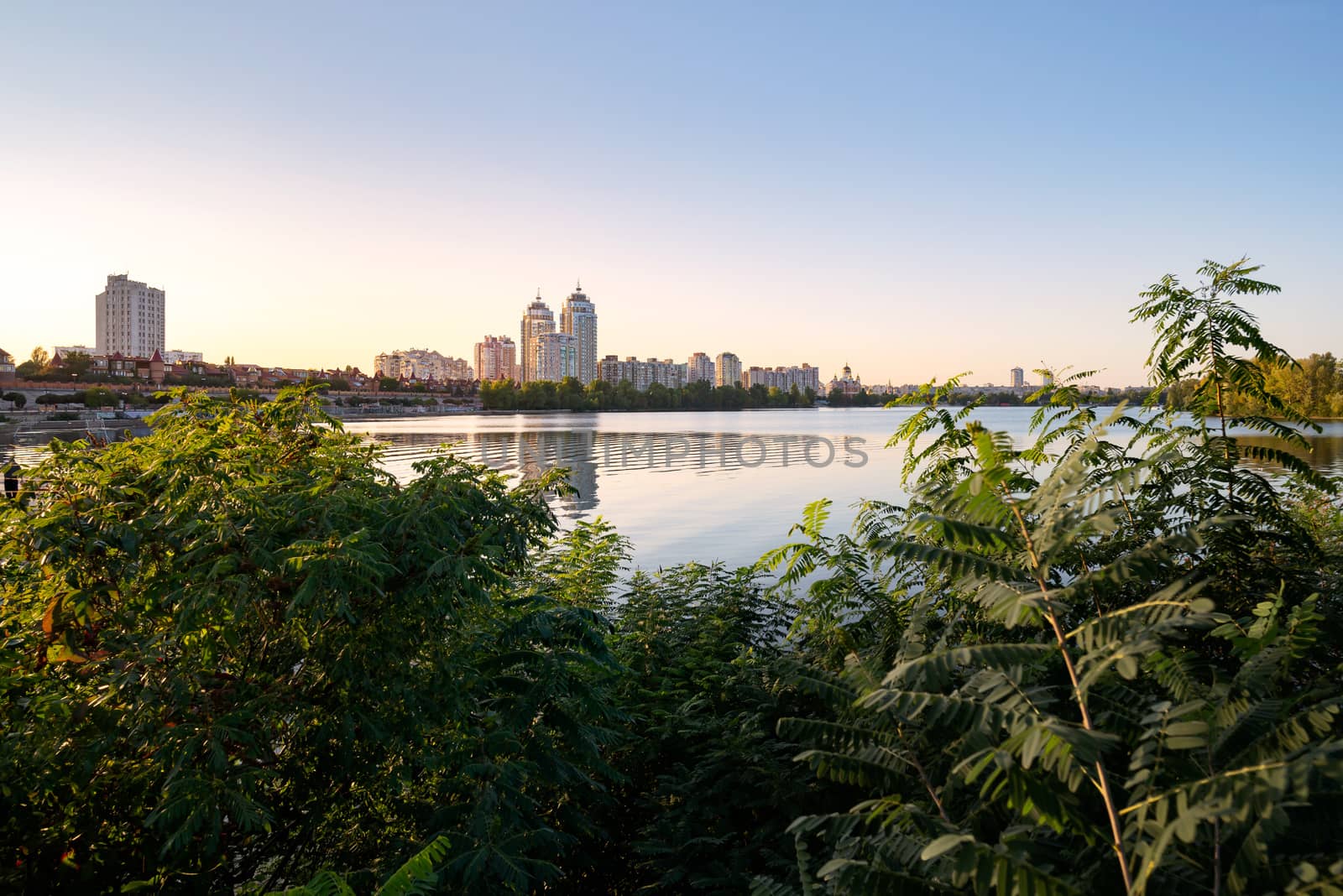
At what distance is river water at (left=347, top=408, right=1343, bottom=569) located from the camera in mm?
21719

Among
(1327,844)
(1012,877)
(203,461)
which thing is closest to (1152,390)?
(1327,844)

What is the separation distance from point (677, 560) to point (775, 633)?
11063 millimetres

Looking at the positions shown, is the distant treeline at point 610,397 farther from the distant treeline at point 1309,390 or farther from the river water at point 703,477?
the distant treeline at point 1309,390

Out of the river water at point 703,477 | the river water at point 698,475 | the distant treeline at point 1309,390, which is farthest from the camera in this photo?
the river water at point 703,477

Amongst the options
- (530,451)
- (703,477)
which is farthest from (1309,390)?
(530,451)

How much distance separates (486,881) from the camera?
3.59m

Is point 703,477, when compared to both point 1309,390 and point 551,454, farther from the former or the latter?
point 1309,390

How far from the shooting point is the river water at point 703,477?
855 inches

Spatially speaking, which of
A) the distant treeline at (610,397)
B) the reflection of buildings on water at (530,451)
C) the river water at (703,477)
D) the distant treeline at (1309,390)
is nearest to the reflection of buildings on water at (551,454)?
the reflection of buildings on water at (530,451)

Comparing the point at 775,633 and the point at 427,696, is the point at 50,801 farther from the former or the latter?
the point at 775,633

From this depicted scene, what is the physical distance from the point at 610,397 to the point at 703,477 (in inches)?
4610

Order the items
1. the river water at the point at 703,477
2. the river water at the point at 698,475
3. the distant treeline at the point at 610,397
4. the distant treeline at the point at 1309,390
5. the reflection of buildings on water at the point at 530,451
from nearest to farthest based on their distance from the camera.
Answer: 1. the distant treeline at the point at 1309,390
2. the river water at the point at 698,475
3. the river water at the point at 703,477
4. the reflection of buildings on water at the point at 530,451
5. the distant treeline at the point at 610,397

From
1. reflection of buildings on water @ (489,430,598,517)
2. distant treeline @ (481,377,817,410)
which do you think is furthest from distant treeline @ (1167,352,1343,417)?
distant treeline @ (481,377,817,410)

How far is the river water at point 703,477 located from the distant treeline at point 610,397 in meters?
81.0
